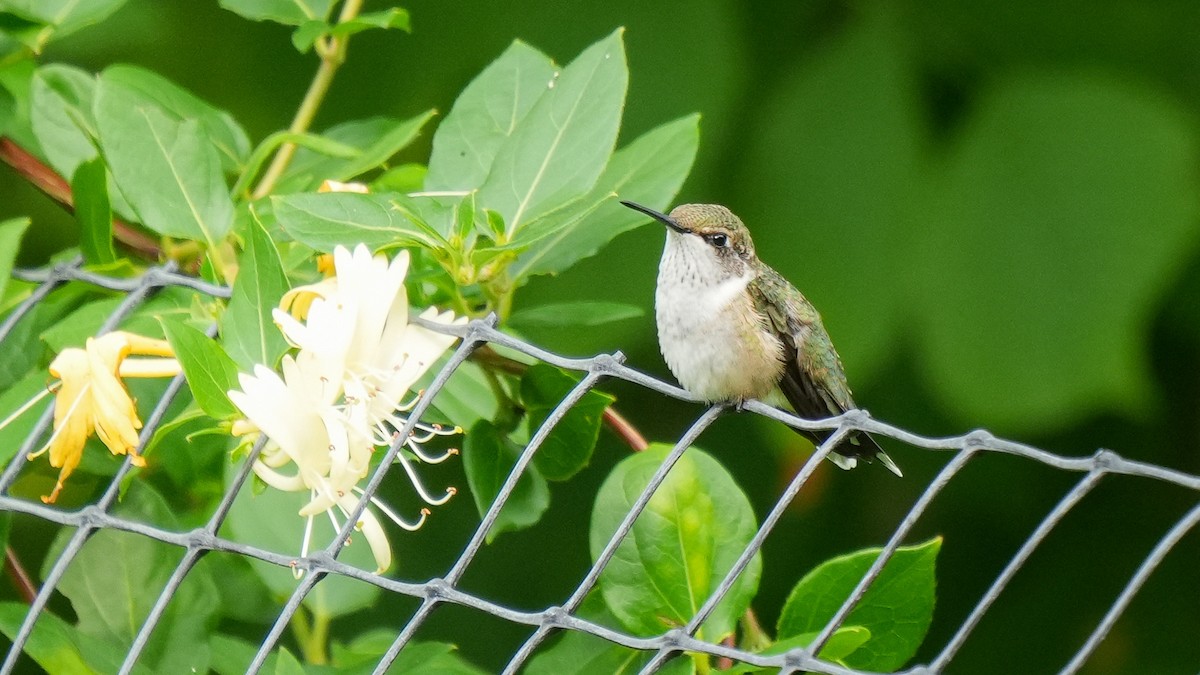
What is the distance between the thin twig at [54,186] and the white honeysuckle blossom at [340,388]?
69 cm

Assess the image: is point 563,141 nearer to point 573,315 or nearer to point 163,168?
point 573,315

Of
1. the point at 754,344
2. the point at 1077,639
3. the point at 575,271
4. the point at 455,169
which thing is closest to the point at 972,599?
the point at 1077,639

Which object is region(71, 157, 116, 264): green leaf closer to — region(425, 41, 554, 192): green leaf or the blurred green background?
region(425, 41, 554, 192): green leaf

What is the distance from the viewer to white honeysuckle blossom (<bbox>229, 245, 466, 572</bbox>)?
4.08 ft

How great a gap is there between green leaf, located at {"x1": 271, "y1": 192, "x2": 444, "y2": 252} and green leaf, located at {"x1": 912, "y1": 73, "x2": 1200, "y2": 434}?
140cm

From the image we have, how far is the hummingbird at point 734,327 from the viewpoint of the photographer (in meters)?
1.83

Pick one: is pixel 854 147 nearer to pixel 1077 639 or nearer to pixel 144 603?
pixel 1077 639

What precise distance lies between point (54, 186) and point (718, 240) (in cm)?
99

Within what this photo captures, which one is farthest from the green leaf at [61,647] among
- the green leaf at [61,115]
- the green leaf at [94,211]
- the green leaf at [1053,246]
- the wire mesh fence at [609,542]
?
the green leaf at [1053,246]

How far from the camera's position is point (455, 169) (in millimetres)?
1721

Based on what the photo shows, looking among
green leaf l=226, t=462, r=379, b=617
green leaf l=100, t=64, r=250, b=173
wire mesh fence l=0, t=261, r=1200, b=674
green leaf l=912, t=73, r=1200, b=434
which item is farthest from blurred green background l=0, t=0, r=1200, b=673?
wire mesh fence l=0, t=261, r=1200, b=674

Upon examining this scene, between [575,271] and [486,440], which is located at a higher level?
[575,271]

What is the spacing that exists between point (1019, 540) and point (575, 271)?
1.24 meters

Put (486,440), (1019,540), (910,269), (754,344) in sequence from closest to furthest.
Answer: (486,440), (754,344), (910,269), (1019,540)
